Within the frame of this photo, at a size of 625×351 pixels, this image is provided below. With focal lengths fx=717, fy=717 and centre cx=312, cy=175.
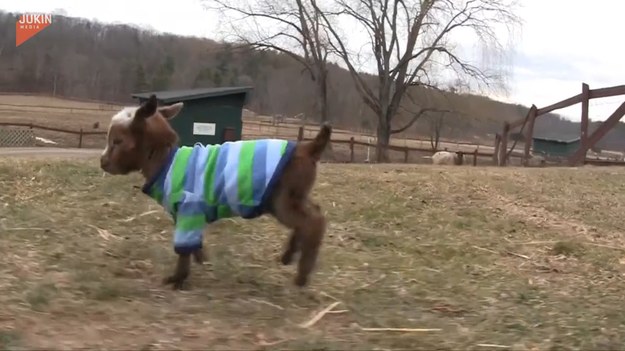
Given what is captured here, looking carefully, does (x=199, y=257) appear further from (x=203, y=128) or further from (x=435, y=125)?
(x=435, y=125)

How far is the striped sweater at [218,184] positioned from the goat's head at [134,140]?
0.19 metres

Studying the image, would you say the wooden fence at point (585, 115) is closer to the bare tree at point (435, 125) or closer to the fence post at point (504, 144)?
the fence post at point (504, 144)

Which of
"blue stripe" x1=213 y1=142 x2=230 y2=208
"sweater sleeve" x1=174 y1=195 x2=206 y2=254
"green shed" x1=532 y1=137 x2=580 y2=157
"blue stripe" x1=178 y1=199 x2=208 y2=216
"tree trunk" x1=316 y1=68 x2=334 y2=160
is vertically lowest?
"sweater sleeve" x1=174 y1=195 x2=206 y2=254

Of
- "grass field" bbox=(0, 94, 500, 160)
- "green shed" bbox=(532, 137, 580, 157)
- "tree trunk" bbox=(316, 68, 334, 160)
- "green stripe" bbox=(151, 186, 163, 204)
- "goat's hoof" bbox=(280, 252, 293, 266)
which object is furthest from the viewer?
"green shed" bbox=(532, 137, 580, 157)

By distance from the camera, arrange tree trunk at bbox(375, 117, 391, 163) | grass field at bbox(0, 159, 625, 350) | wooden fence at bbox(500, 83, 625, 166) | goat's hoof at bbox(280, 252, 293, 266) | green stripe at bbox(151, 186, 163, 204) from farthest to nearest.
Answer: tree trunk at bbox(375, 117, 391, 163), wooden fence at bbox(500, 83, 625, 166), goat's hoof at bbox(280, 252, 293, 266), green stripe at bbox(151, 186, 163, 204), grass field at bbox(0, 159, 625, 350)

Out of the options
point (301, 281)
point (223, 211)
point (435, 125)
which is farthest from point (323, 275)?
point (435, 125)

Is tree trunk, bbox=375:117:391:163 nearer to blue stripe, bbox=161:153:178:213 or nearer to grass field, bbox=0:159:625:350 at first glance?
grass field, bbox=0:159:625:350

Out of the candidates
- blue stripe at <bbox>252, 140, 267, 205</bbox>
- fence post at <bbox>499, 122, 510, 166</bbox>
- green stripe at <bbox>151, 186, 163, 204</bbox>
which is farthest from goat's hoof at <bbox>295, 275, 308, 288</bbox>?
fence post at <bbox>499, 122, 510, 166</bbox>

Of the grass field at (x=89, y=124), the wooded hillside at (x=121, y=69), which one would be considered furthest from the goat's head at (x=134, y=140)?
the wooded hillside at (x=121, y=69)

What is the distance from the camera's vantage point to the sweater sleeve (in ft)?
16.5

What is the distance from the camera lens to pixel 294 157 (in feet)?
17.0

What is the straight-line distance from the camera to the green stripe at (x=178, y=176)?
515 cm

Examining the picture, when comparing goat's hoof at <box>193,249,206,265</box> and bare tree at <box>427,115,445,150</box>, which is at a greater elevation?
A: bare tree at <box>427,115,445,150</box>

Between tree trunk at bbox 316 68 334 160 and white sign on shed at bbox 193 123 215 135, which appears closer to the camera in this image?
white sign on shed at bbox 193 123 215 135
